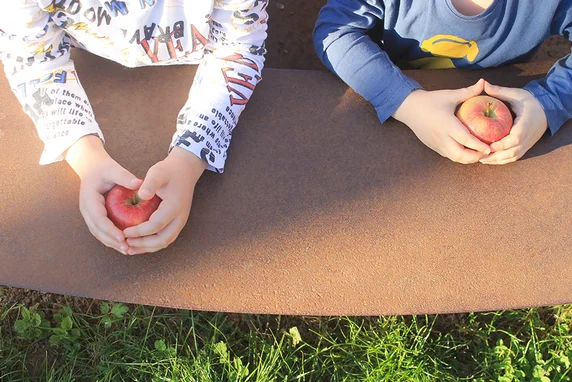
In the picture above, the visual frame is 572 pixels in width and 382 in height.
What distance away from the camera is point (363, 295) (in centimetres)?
148

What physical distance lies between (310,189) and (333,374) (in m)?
0.71

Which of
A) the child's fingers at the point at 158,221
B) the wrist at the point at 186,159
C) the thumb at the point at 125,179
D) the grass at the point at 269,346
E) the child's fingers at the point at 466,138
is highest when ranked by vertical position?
the child's fingers at the point at 466,138

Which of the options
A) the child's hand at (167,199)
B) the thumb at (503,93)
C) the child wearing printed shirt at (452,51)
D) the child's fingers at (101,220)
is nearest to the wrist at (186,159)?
the child's hand at (167,199)

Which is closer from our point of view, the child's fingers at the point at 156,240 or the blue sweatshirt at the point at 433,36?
the child's fingers at the point at 156,240

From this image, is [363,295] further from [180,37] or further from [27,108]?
[27,108]

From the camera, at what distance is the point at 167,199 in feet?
4.62

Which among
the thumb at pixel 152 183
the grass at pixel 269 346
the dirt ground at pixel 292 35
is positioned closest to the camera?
the thumb at pixel 152 183

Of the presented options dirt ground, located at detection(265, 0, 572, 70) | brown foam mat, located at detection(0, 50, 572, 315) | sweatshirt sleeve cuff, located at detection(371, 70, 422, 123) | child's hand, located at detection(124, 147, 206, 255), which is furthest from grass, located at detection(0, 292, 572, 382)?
dirt ground, located at detection(265, 0, 572, 70)

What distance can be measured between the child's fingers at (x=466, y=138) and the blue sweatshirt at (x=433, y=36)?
193mm

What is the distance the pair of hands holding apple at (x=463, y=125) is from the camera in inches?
60.5

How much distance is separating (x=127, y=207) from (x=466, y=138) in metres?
0.94

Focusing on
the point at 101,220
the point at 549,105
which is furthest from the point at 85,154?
the point at 549,105

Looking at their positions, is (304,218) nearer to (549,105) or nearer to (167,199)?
(167,199)

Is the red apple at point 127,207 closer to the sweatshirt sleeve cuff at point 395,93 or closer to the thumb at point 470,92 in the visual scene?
the sweatshirt sleeve cuff at point 395,93
